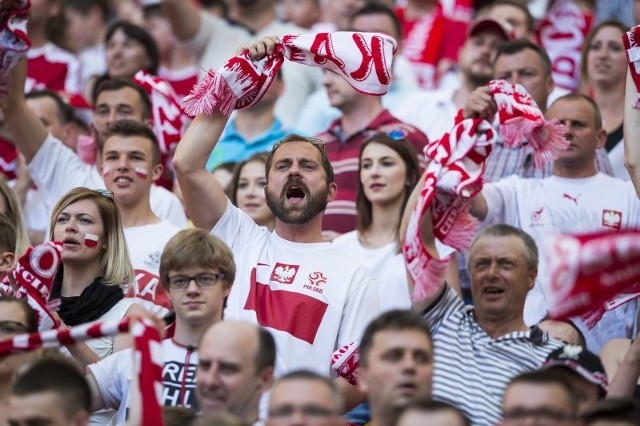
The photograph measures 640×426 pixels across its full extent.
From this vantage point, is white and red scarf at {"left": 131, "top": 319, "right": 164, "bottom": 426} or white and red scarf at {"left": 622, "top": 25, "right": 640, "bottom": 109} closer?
white and red scarf at {"left": 131, "top": 319, "right": 164, "bottom": 426}

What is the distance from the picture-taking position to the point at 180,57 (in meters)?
13.0

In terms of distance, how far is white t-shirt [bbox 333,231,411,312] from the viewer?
28.9 ft

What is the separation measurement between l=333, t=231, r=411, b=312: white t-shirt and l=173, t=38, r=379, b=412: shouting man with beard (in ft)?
1.69

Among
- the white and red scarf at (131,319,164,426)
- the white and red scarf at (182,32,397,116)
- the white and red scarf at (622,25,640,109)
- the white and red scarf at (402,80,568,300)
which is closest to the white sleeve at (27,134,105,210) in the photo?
the white and red scarf at (182,32,397,116)

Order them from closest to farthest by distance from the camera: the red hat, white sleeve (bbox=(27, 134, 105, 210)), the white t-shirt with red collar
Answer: white sleeve (bbox=(27, 134, 105, 210)) → the red hat → the white t-shirt with red collar

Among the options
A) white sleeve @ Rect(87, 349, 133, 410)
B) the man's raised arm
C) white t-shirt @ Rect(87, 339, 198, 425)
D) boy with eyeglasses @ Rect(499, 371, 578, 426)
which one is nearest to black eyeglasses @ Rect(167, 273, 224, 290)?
white t-shirt @ Rect(87, 339, 198, 425)

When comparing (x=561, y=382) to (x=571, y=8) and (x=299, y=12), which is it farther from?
(x=299, y=12)

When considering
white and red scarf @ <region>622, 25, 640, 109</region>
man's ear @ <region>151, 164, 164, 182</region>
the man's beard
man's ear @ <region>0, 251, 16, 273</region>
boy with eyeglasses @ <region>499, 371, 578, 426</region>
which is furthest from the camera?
man's ear @ <region>151, 164, 164, 182</region>

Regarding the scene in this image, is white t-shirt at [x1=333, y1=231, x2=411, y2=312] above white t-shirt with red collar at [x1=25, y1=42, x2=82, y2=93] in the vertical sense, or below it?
below

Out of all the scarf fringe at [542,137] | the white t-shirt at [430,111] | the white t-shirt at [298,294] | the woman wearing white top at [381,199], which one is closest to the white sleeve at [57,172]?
the woman wearing white top at [381,199]

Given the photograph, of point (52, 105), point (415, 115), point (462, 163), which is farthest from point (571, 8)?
point (462, 163)

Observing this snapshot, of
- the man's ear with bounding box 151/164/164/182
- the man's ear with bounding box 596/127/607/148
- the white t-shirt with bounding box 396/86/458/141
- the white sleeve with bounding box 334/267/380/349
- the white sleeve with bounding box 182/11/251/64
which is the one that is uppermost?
the white sleeve with bounding box 182/11/251/64

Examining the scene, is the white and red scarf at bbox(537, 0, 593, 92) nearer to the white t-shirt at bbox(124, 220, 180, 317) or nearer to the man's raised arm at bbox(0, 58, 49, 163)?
the white t-shirt at bbox(124, 220, 180, 317)

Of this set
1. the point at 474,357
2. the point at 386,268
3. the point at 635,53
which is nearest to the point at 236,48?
the point at 386,268
